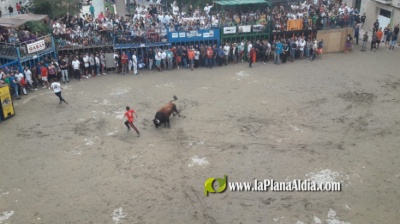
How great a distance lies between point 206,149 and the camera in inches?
586

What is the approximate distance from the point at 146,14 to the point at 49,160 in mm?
14905

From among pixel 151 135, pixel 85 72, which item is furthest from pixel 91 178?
pixel 85 72

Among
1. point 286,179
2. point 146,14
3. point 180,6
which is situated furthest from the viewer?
point 180,6

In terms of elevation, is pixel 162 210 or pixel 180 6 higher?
pixel 180 6

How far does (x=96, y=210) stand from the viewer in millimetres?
11656

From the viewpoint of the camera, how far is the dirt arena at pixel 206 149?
11.6m

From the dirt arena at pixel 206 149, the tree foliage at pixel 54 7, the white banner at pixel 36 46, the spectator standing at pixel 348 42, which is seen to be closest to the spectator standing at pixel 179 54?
the dirt arena at pixel 206 149

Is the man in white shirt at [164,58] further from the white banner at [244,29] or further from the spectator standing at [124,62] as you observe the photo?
the white banner at [244,29]

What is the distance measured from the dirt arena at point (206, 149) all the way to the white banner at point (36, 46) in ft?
8.73

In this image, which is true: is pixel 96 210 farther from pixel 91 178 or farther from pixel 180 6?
pixel 180 6

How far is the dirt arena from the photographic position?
11.6 m

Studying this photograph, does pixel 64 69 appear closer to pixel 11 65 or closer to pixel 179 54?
pixel 11 65

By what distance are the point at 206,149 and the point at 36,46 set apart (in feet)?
39.4

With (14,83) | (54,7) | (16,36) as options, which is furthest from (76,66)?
(54,7)
